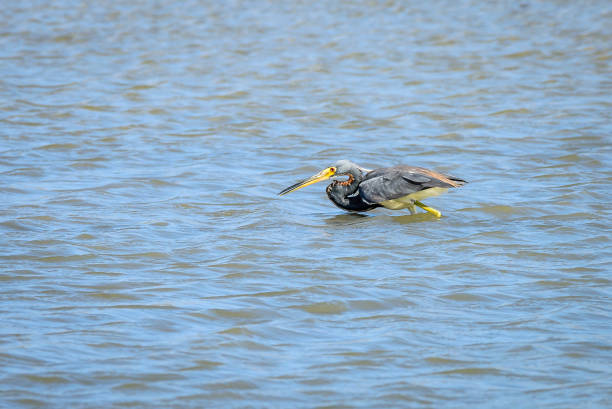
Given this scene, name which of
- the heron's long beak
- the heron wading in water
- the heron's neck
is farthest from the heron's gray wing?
the heron's long beak

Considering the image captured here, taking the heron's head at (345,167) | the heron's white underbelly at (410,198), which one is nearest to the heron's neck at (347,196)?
the heron's head at (345,167)

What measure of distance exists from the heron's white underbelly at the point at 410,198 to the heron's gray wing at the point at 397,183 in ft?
0.27

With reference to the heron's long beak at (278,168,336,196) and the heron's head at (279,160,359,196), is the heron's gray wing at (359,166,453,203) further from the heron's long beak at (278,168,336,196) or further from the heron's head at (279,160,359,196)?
the heron's long beak at (278,168,336,196)

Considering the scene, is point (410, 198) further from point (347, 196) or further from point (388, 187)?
point (347, 196)

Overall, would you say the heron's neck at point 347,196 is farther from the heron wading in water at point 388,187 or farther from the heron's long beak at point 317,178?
the heron's long beak at point 317,178

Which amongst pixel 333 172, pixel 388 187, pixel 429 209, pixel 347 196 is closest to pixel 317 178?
pixel 333 172

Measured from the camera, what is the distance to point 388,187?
9.23 meters

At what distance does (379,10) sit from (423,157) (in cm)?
1294

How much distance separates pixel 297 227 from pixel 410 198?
3.92 feet

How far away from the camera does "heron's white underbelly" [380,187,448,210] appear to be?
9281 mm

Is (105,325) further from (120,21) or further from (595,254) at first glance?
(120,21)

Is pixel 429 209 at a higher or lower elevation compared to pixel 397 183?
lower

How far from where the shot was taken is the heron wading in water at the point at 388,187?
918 centimetres

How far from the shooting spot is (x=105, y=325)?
20.3 ft
